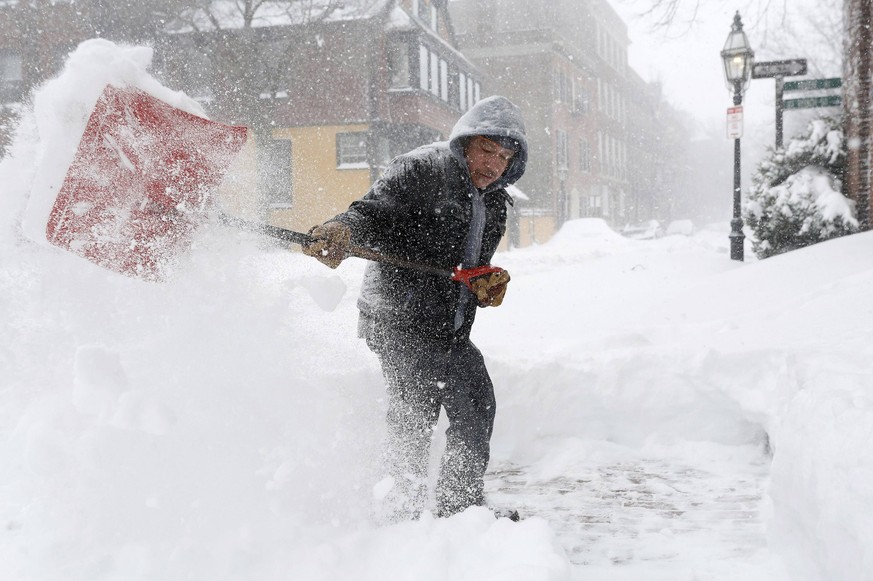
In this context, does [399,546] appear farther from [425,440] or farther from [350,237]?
[350,237]

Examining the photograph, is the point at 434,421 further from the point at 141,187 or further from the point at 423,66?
the point at 423,66

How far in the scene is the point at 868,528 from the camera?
1.88m

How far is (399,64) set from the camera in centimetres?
2044

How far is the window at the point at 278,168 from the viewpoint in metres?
19.5

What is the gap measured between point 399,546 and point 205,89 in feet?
63.6

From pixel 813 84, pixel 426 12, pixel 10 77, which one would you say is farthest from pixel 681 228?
pixel 10 77

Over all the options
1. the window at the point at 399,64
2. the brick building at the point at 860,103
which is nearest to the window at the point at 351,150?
the window at the point at 399,64

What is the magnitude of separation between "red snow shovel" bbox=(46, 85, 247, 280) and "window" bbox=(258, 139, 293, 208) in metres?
17.0

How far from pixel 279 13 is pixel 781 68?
1414cm

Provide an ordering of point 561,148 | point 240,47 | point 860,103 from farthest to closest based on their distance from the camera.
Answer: point 561,148 → point 240,47 → point 860,103

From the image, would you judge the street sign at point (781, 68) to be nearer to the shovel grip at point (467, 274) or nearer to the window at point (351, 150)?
the shovel grip at point (467, 274)

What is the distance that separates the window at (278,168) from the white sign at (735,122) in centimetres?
1246

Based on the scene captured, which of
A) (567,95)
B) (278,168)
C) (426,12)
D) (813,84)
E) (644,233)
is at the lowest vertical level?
(644,233)

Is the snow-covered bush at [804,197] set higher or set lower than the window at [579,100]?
lower
